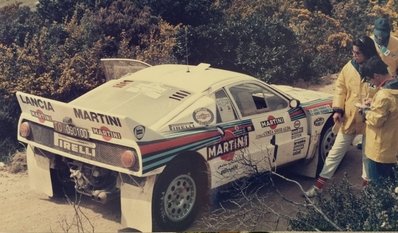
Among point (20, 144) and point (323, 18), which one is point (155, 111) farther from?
point (323, 18)

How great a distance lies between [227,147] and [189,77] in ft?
3.49

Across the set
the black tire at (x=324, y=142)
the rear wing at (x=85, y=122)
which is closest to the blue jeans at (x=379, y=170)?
→ the black tire at (x=324, y=142)

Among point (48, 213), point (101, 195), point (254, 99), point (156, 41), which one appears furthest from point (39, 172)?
point (156, 41)

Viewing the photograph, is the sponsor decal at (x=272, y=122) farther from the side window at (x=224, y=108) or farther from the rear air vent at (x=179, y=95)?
the rear air vent at (x=179, y=95)

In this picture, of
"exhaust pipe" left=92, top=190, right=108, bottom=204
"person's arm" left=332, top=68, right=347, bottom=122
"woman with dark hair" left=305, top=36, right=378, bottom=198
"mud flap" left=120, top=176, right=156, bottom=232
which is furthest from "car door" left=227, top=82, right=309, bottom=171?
"exhaust pipe" left=92, top=190, right=108, bottom=204

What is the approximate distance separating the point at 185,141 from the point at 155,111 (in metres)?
0.60

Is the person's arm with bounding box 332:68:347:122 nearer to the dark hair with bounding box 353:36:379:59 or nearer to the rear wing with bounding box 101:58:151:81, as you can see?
the dark hair with bounding box 353:36:379:59

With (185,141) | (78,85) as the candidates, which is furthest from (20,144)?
(185,141)

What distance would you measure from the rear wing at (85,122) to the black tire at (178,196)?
1.55 feet

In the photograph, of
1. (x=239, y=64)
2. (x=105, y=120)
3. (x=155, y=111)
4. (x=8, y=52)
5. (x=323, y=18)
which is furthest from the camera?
(x=323, y=18)

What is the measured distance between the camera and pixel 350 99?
22.4 ft

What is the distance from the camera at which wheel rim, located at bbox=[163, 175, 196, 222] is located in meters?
6.32

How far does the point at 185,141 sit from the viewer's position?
6391mm

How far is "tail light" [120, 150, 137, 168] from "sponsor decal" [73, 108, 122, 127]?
29cm
